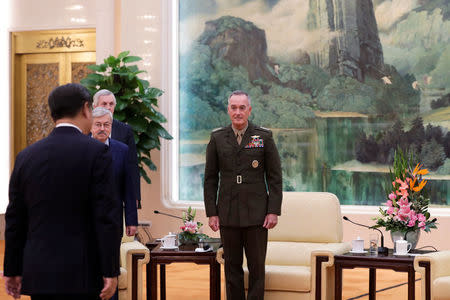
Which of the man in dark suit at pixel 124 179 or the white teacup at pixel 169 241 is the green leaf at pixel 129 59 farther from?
the man in dark suit at pixel 124 179

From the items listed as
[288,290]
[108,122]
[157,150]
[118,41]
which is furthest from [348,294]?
[118,41]

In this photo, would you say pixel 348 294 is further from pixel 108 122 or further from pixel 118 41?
pixel 118 41

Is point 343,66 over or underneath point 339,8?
underneath

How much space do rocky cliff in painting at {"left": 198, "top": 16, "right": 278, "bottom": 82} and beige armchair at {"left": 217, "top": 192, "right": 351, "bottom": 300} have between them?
329 cm

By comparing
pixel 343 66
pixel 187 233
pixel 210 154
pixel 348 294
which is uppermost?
pixel 343 66

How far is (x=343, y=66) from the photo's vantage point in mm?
8508

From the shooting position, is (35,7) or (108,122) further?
(35,7)

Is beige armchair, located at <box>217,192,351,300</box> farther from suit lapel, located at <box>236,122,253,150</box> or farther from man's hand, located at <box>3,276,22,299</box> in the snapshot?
man's hand, located at <box>3,276,22,299</box>

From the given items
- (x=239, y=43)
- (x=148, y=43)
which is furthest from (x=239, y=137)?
(x=148, y=43)

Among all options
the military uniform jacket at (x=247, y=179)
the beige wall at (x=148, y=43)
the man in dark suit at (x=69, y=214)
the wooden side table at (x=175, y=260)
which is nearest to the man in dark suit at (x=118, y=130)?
the wooden side table at (x=175, y=260)

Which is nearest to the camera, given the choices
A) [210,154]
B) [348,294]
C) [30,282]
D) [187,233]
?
[30,282]

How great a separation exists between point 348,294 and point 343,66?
3148mm

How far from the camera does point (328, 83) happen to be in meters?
8.55

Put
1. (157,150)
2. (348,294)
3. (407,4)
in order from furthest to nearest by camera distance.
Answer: (157,150), (407,4), (348,294)
